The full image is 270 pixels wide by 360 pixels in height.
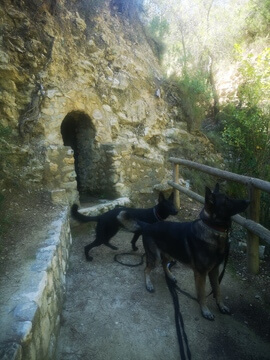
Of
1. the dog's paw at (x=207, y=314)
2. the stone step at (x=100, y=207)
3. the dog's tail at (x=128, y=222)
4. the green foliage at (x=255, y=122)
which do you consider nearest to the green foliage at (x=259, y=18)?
the green foliage at (x=255, y=122)

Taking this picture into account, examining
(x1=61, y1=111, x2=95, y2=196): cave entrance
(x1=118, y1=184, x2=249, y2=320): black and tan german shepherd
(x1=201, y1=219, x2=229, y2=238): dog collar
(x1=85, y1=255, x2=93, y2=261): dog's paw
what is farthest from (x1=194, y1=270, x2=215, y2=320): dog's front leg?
(x1=61, y1=111, x2=95, y2=196): cave entrance

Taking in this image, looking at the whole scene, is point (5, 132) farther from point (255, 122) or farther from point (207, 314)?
point (255, 122)

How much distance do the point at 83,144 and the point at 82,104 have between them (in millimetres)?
944

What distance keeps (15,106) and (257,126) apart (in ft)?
Answer: 18.2

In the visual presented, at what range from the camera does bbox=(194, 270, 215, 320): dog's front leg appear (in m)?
2.72

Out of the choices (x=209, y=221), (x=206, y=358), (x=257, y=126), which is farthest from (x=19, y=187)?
(x=257, y=126)

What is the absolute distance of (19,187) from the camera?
4320mm

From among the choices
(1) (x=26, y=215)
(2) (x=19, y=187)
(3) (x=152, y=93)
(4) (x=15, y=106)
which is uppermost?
(3) (x=152, y=93)

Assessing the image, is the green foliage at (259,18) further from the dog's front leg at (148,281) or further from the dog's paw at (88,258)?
the dog's paw at (88,258)

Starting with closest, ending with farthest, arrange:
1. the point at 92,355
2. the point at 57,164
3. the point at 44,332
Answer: the point at 44,332 → the point at 92,355 → the point at 57,164

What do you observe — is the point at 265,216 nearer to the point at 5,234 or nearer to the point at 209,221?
the point at 209,221

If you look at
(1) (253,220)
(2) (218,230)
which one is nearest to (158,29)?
(1) (253,220)

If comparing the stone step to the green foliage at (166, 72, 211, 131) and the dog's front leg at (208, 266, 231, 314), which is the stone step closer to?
the dog's front leg at (208, 266, 231, 314)

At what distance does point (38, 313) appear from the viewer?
184cm
